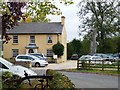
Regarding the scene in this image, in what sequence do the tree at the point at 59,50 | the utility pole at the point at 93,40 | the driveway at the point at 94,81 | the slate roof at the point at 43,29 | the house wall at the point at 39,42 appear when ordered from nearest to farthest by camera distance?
1. the driveway at the point at 94,81
2. the tree at the point at 59,50
3. the slate roof at the point at 43,29
4. the house wall at the point at 39,42
5. the utility pole at the point at 93,40

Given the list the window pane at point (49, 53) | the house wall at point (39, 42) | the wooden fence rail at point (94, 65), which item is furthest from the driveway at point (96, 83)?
the window pane at point (49, 53)

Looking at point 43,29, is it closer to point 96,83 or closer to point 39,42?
point 39,42

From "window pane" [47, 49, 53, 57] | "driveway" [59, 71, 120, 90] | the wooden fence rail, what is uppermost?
"window pane" [47, 49, 53, 57]

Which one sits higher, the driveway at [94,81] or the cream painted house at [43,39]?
the cream painted house at [43,39]

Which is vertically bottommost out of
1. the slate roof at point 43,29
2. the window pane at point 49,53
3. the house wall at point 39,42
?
the window pane at point 49,53

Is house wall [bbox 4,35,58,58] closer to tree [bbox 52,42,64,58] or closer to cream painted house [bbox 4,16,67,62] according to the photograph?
cream painted house [bbox 4,16,67,62]

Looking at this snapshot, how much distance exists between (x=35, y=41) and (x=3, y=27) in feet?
107

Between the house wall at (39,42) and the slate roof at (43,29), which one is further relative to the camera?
the house wall at (39,42)


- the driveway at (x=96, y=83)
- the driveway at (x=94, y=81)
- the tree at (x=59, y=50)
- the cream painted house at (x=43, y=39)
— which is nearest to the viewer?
the driveway at (x=96, y=83)

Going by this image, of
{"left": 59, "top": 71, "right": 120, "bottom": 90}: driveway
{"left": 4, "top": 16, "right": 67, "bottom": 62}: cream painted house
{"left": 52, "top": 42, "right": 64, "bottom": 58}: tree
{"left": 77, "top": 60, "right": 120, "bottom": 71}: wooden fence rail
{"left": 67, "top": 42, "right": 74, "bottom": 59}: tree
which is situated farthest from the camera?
{"left": 4, "top": 16, "right": 67, "bottom": 62}: cream painted house

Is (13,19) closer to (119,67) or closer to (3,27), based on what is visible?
(3,27)

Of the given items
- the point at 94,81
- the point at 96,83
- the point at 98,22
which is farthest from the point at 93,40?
the point at 96,83

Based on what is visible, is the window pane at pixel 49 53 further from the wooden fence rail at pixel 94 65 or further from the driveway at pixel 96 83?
A: the driveway at pixel 96 83

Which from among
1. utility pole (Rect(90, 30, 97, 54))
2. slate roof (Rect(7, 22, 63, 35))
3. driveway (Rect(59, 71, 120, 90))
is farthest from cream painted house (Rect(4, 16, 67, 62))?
driveway (Rect(59, 71, 120, 90))
